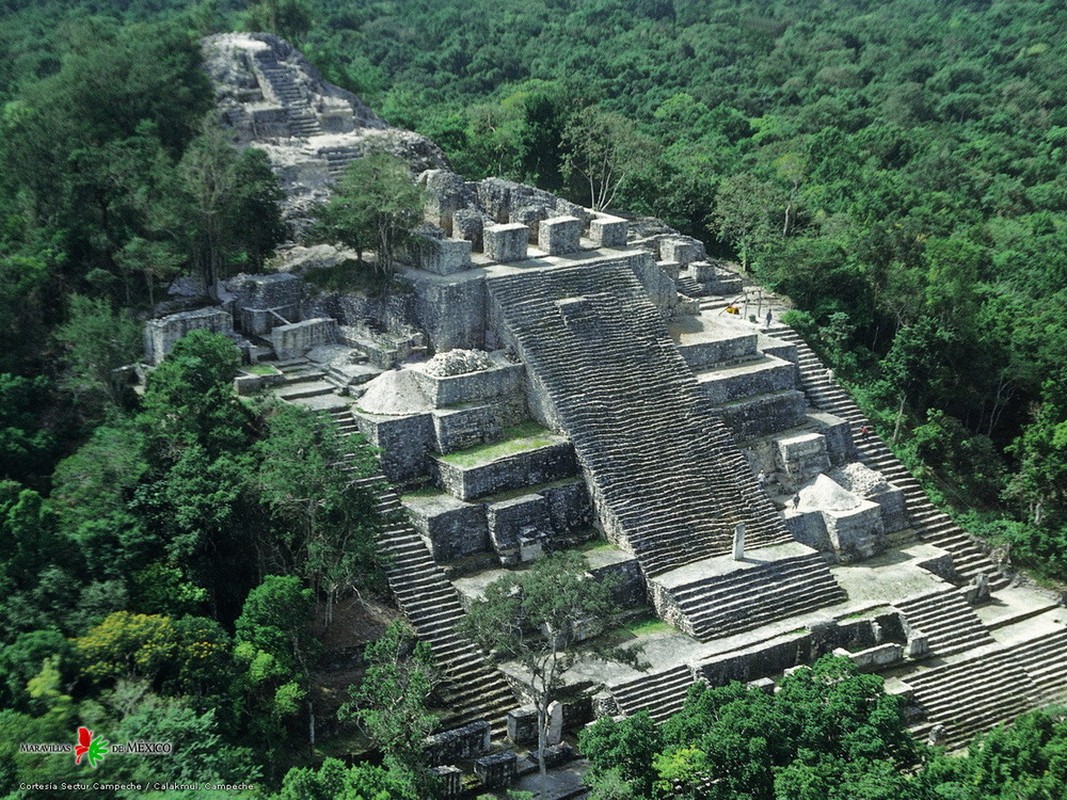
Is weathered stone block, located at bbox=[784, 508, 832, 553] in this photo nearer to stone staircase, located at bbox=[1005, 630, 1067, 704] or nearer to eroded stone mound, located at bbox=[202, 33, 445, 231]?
stone staircase, located at bbox=[1005, 630, 1067, 704]

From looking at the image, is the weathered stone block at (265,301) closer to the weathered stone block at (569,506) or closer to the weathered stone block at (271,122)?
the weathered stone block at (271,122)

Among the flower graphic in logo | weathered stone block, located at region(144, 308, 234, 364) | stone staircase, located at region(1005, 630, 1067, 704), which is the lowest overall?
stone staircase, located at region(1005, 630, 1067, 704)

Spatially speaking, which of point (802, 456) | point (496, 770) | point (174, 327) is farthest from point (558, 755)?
point (174, 327)

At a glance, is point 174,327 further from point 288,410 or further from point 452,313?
point 452,313

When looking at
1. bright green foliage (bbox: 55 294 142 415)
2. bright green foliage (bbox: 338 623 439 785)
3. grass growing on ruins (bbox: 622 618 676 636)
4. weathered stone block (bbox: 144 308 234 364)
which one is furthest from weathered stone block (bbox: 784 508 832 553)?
bright green foliage (bbox: 55 294 142 415)

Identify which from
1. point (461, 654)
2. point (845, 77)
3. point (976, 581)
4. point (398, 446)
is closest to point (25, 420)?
point (398, 446)

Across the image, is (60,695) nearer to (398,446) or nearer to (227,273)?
(398,446)
